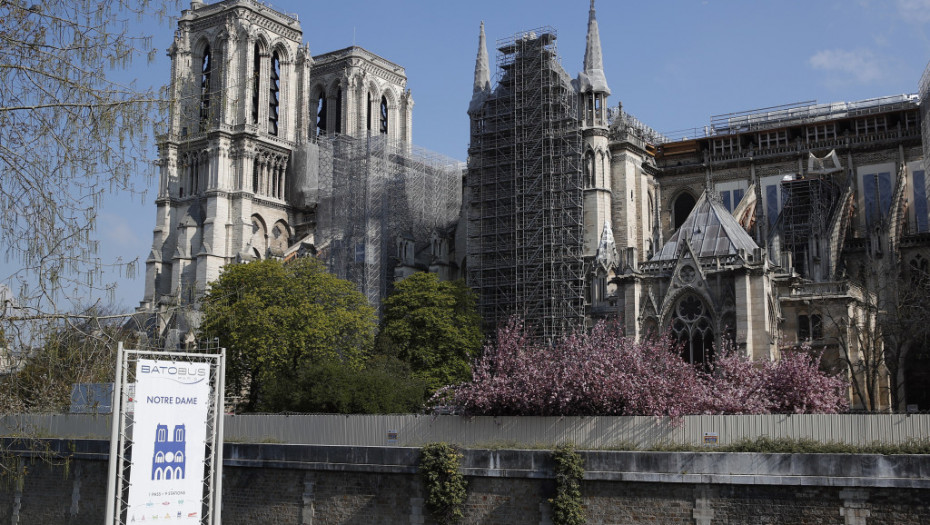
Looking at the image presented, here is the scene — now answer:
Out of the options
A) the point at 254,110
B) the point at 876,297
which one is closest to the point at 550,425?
the point at 876,297

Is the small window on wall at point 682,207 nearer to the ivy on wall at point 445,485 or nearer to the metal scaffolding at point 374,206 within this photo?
the metal scaffolding at point 374,206

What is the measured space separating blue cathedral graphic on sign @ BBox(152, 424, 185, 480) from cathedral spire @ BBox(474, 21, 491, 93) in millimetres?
42998

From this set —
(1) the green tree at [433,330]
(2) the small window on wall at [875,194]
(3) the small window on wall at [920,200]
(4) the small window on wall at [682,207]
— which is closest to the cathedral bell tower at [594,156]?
(1) the green tree at [433,330]

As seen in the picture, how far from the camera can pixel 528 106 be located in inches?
2105

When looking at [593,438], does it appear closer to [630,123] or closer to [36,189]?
[36,189]

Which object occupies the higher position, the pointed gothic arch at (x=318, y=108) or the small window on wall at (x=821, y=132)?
the pointed gothic arch at (x=318, y=108)

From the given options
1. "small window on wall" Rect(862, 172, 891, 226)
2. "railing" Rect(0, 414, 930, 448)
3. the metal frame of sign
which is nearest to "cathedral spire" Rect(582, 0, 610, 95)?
"small window on wall" Rect(862, 172, 891, 226)

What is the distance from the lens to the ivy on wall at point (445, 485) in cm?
2512

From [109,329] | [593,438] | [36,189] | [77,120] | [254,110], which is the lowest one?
[593,438]

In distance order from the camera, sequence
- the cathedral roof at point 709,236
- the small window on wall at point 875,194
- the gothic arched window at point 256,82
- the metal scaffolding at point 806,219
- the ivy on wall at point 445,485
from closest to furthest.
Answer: the ivy on wall at point 445,485
the cathedral roof at point 709,236
the metal scaffolding at point 806,219
the small window on wall at point 875,194
the gothic arched window at point 256,82

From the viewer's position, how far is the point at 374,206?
6078 cm

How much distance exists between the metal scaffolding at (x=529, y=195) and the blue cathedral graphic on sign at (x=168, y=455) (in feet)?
105

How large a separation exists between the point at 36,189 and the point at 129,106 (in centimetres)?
163

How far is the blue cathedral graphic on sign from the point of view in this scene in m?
17.9
